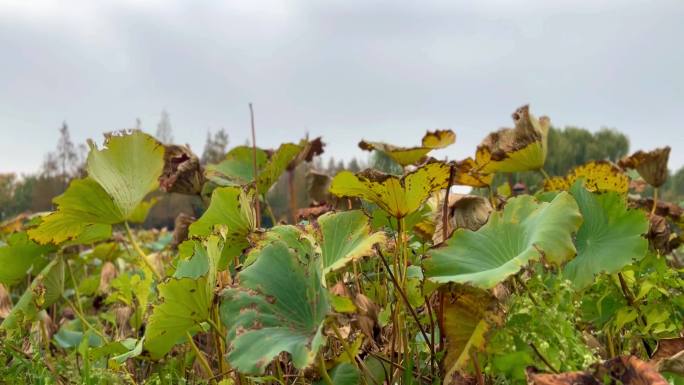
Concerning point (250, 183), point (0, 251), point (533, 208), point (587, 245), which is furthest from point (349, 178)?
point (0, 251)

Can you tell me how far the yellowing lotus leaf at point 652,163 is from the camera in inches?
74.6

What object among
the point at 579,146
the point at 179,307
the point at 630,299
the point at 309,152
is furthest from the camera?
the point at 579,146

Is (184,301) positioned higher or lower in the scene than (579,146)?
higher

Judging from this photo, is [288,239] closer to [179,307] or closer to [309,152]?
[179,307]

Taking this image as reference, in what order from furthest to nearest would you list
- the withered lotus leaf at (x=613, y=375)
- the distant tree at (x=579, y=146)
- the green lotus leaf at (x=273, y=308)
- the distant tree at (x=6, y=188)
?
the distant tree at (x=579, y=146)
the distant tree at (x=6, y=188)
the green lotus leaf at (x=273, y=308)
the withered lotus leaf at (x=613, y=375)

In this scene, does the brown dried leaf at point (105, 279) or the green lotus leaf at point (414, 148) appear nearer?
the green lotus leaf at point (414, 148)

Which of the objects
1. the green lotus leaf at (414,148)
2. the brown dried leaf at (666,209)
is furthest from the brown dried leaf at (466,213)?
the brown dried leaf at (666,209)

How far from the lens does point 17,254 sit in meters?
1.67

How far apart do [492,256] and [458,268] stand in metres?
0.06

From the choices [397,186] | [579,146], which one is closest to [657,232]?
[397,186]

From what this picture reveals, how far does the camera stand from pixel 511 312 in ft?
2.90

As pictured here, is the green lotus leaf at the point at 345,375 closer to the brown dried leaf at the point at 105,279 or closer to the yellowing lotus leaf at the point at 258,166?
the yellowing lotus leaf at the point at 258,166

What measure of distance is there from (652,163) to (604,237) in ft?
3.26

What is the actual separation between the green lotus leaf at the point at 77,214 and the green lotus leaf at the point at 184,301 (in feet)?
1.15
